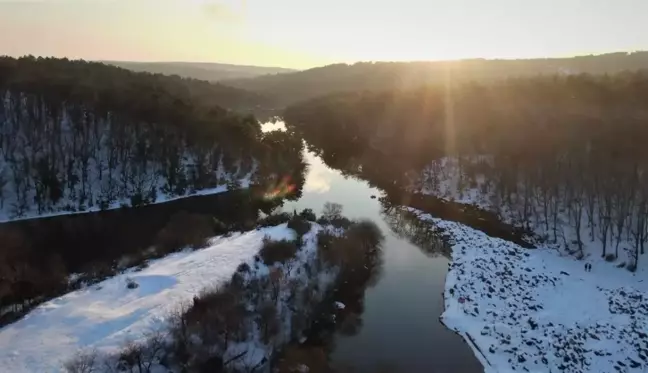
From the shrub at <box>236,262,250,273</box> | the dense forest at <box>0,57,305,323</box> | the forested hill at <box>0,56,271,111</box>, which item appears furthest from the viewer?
the forested hill at <box>0,56,271,111</box>

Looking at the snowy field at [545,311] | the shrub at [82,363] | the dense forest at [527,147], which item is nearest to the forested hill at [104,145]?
the dense forest at [527,147]

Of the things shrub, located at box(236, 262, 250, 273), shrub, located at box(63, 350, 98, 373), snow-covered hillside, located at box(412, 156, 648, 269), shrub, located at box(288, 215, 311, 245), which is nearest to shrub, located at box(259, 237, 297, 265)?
shrub, located at box(236, 262, 250, 273)

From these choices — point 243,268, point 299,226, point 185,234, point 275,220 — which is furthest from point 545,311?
point 185,234

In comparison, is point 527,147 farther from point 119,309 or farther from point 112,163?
point 119,309

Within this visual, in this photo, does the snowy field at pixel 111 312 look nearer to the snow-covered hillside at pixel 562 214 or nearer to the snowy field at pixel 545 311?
the snowy field at pixel 545 311

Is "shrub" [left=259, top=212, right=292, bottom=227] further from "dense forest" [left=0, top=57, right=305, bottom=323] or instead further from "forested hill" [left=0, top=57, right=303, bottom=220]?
"forested hill" [left=0, top=57, right=303, bottom=220]

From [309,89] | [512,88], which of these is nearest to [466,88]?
[512,88]
